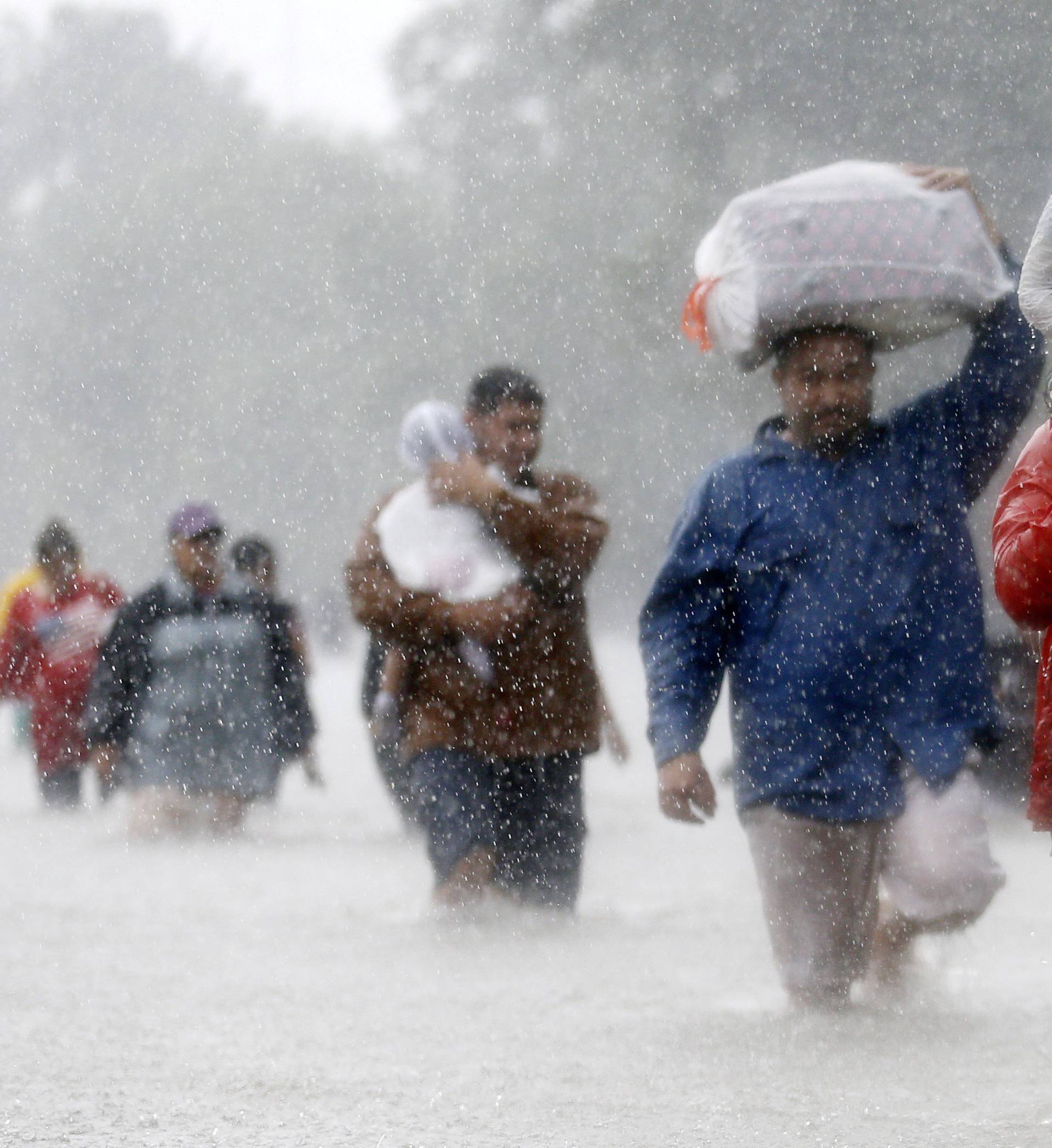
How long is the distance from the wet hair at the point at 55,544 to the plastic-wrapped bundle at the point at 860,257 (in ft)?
25.2

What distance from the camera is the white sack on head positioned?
7.39 m

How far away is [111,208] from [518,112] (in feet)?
74.7

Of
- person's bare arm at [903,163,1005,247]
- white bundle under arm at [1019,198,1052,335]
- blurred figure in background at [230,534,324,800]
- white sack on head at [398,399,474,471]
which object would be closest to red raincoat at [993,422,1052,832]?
white bundle under arm at [1019,198,1052,335]

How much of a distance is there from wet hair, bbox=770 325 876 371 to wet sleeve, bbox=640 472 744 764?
0.29 meters

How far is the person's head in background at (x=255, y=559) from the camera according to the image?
1228 centimetres

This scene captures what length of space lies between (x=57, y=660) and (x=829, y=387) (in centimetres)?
830

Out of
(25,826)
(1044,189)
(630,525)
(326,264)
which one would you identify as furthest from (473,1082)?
(326,264)

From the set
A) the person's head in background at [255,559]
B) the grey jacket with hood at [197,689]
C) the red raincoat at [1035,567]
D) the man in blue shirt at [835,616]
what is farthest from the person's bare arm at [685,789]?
the person's head in background at [255,559]

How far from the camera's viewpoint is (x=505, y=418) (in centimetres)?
740

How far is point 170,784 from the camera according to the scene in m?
11.4

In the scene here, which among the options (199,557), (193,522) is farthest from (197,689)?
(193,522)

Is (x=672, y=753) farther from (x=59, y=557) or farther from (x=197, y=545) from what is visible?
(x=59, y=557)

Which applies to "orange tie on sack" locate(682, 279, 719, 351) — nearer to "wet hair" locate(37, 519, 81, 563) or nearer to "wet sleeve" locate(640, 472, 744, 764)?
"wet sleeve" locate(640, 472, 744, 764)

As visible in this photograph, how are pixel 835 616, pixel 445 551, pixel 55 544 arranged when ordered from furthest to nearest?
1. pixel 55 544
2. pixel 445 551
3. pixel 835 616
